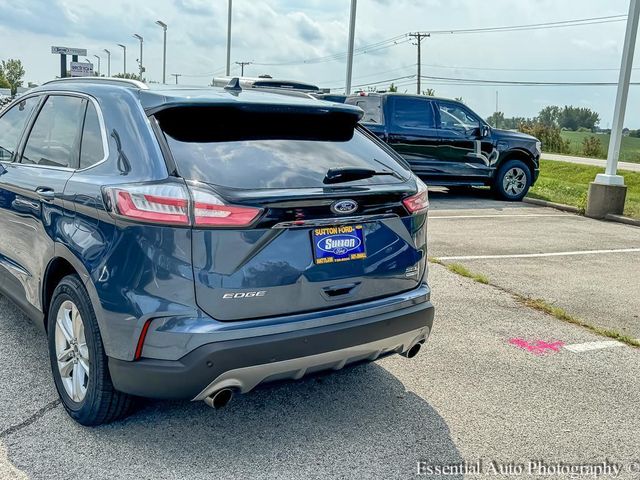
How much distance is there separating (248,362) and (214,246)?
53 centimetres

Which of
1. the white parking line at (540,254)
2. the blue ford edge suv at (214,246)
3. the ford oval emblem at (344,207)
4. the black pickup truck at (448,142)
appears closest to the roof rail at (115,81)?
the blue ford edge suv at (214,246)

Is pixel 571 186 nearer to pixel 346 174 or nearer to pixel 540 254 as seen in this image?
pixel 540 254

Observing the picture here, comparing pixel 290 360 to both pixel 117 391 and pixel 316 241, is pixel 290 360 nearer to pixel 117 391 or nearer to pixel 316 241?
pixel 316 241

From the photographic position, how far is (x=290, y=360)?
2.93 m

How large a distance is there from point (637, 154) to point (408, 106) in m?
28.9

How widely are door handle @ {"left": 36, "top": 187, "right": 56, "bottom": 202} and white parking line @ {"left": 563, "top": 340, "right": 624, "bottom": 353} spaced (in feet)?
12.0

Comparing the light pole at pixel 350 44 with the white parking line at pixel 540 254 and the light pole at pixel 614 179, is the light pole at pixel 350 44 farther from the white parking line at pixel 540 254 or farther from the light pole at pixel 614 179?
the white parking line at pixel 540 254

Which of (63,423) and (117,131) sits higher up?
(117,131)

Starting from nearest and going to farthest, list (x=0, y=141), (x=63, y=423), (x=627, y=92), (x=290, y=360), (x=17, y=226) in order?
(x=290, y=360) < (x=63, y=423) < (x=17, y=226) < (x=0, y=141) < (x=627, y=92)

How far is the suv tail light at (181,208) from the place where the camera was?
2762mm

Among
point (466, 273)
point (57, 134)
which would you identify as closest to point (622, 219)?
point (466, 273)

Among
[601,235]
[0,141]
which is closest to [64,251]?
[0,141]

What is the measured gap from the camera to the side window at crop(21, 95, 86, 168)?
3566mm

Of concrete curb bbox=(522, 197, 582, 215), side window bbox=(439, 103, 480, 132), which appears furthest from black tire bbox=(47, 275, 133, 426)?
side window bbox=(439, 103, 480, 132)
